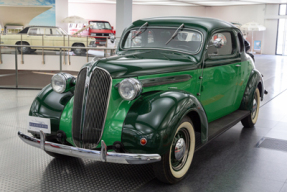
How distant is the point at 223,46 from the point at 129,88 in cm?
212

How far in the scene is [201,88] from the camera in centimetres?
377

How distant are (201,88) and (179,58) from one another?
1.52ft

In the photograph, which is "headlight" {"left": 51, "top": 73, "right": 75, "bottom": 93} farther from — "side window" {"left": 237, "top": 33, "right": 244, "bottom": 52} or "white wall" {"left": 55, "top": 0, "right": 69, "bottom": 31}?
"white wall" {"left": 55, "top": 0, "right": 69, "bottom": 31}

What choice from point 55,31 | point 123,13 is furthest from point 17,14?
point 123,13

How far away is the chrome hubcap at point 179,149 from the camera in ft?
9.91

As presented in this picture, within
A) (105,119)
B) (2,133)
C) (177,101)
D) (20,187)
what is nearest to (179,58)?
(177,101)

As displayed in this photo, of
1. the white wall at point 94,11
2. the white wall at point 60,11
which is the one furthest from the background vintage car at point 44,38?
the white wall at point 94,11

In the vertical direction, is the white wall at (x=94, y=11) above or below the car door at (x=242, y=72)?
above

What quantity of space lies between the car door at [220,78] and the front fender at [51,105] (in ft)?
5.32

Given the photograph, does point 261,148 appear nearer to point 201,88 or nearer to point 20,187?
point 201,88

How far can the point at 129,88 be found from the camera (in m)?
2.80

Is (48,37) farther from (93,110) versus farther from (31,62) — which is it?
(93,110)

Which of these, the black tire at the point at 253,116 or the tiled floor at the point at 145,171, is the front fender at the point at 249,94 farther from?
the tiled floor at the point at 145,171

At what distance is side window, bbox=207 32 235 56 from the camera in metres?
4.00
